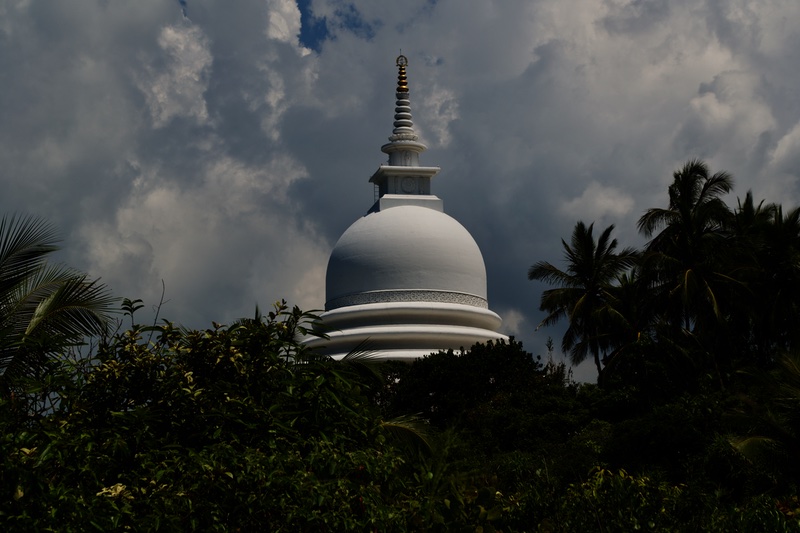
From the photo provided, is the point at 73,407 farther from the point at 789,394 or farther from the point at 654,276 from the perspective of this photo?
the point at 654,276

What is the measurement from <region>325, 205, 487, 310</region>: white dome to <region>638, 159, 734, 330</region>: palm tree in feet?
41.8

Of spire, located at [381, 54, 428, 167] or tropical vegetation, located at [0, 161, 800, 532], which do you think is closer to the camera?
tropical vegetation, located at [0, 161, 800, 532]

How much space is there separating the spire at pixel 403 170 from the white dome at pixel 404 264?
83.4 inches

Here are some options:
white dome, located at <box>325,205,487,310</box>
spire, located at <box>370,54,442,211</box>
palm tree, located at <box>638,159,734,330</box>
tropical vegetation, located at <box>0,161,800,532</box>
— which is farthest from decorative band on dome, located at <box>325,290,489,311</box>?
tropical vegetation, located at <box>0,161,800,532</box>

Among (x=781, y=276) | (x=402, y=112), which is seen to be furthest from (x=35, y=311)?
(x=402, y=112)

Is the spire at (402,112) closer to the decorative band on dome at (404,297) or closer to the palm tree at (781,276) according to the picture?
the decorative band on dome at (404,297)

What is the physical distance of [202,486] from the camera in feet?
38.9

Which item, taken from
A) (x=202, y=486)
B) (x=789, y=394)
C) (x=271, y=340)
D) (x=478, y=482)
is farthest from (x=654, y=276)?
(x=202, y=486)

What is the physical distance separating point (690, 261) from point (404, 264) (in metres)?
15.6

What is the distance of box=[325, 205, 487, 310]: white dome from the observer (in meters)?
48.5

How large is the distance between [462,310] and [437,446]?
31.9 m

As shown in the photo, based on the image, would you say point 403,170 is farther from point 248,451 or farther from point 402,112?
point 248,451

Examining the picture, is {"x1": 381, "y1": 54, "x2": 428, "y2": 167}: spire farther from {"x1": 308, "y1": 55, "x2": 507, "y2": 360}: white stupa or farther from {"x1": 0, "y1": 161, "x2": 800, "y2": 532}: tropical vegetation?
{"x1": 0, "y1": 161, "x2": 800, "y2": 532}: tropical vegetation

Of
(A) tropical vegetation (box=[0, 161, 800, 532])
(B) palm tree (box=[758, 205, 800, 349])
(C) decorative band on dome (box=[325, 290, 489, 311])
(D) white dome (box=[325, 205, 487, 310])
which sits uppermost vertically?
(D) white dome (box=[325, 205, 487, 310])
